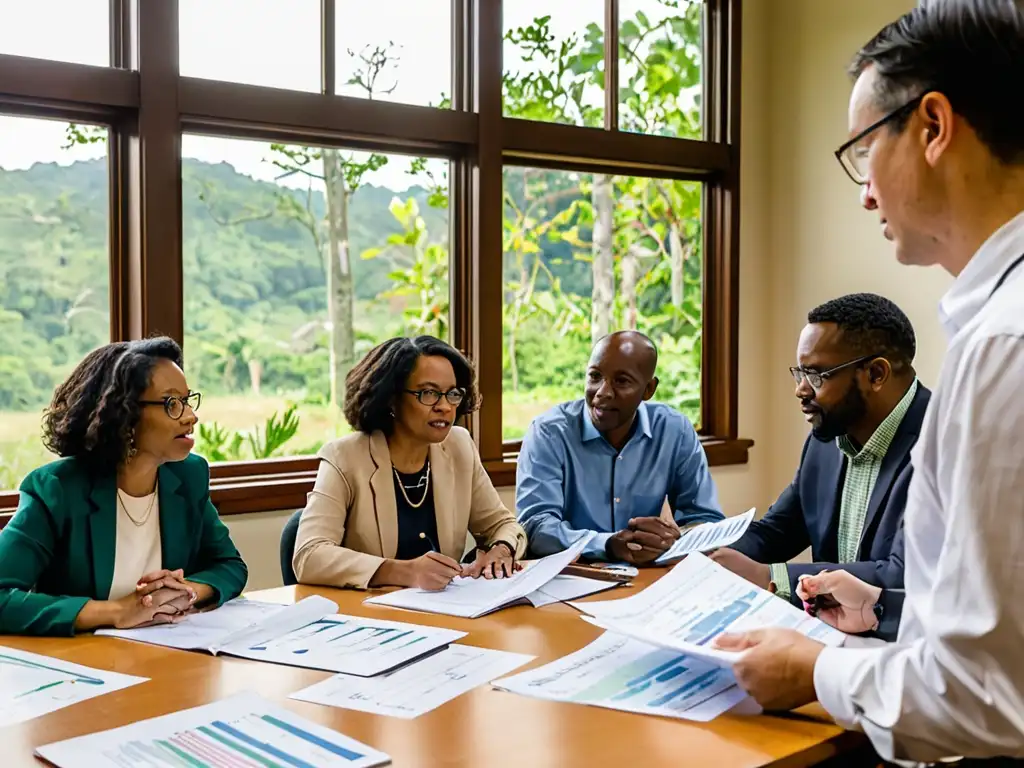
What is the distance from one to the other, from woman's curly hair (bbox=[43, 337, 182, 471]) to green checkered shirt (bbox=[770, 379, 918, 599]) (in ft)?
4.64

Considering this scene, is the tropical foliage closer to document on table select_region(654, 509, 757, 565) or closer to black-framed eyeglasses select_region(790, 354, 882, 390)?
document on table select_region(654, 509, 757, 565)

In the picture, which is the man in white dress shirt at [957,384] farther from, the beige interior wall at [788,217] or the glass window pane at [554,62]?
the beige interior wall at [788,217]

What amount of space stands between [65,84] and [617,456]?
1951 mm

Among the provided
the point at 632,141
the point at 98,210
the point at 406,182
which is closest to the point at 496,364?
the point at 406,182

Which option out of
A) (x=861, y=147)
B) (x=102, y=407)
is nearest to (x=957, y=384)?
(x=861, y=147)

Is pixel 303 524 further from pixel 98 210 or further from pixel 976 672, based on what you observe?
pixel 976 672

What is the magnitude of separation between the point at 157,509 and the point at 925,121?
177 cm

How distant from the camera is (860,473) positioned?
7.93 feet

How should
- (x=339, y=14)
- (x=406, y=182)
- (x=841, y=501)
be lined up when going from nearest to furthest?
(x=841, y=501) → (x=339, y=14) → (x=406, y=182)

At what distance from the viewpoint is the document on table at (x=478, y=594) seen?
2.11 m

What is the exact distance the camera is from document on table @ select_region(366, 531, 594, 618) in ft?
6.91

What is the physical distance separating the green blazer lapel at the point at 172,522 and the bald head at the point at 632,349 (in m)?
1.41

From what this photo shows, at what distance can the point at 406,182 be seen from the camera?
386 cm

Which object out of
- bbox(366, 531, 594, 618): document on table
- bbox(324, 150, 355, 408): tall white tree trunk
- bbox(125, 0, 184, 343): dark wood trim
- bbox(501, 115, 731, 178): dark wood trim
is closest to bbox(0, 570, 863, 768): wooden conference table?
bbox(366, 531, 594, 618): document on table
